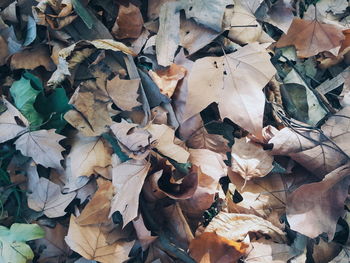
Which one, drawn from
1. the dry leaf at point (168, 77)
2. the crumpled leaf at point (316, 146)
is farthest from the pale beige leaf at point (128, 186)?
the crumpled leaf at point (316, 146)

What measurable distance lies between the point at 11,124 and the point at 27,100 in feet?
0.32

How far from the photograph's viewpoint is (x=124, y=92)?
137cm

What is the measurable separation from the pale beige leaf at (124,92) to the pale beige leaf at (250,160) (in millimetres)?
383

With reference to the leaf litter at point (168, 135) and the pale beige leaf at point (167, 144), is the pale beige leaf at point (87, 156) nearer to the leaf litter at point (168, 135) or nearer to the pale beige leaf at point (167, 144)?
the leaf litter at point (168, 135)

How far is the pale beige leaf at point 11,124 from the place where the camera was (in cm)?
135

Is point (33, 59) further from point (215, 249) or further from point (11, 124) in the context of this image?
point (215, 249)

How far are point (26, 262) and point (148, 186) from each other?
0.45 m

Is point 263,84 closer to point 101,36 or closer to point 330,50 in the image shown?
point 330,50

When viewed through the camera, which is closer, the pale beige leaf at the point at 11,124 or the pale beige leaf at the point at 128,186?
the pale beige leaf at the point at 128,186

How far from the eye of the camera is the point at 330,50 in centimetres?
153

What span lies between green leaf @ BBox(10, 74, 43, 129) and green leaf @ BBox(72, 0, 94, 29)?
0.95 feet

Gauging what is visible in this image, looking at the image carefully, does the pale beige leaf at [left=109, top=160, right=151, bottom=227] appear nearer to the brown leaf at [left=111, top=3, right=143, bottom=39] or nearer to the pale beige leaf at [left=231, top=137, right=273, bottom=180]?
the pale beige leaf at [left=231, top=137, right=273, bottom=180]

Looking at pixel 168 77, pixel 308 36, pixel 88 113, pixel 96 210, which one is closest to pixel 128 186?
pixel 96 210

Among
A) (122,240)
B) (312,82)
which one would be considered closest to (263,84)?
(312,82)
